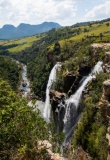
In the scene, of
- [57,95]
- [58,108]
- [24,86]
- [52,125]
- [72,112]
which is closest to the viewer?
[52,125]

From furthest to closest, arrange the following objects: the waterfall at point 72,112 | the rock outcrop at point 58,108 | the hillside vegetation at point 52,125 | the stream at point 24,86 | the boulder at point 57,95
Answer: the stream at point 24,86 → the boulder at point 57,95 → the rock outcrop at point 58,108 → the waterfall at point 72,112 → the hillside vegetation at point 52,125

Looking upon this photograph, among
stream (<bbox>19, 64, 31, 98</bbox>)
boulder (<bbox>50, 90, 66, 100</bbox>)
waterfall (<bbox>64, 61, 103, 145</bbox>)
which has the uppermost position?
stream (<bbox>19, 64, 31, 98</bbox>)

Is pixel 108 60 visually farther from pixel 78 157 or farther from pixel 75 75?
pixel 78 157

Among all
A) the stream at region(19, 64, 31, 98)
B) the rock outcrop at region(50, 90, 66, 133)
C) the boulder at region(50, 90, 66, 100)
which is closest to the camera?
the rock outcrop at region(50, 90, 66, 133)

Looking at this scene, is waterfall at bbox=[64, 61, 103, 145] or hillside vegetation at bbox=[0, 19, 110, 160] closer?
hillside vegetation at bbox=[0, 19, 110, 160]

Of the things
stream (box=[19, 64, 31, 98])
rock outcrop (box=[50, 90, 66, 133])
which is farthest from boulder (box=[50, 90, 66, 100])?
stream (box=[19, 64, 31, 98])

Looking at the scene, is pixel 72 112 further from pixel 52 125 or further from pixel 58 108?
pixel 52 125

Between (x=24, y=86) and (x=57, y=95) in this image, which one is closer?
(x=57, y=95)

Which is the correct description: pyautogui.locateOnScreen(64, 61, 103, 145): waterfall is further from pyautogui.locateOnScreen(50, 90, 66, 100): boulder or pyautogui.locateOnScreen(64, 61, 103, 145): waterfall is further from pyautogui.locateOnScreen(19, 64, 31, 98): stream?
pyautogui.locateOnScreen(19, 64, 31, 98): stream

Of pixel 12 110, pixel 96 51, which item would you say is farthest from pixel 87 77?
pixel 12 110

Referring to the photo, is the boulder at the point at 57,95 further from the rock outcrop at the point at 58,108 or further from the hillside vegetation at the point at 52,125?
the hillside vegetation at the point at 52,125

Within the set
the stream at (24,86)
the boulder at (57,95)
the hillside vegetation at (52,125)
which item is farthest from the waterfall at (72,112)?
the stream at (24,86)

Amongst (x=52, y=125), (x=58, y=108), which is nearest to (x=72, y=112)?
(x=58, y=108)

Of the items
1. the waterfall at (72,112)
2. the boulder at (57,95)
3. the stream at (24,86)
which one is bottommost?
the waterfall at (72,112)
